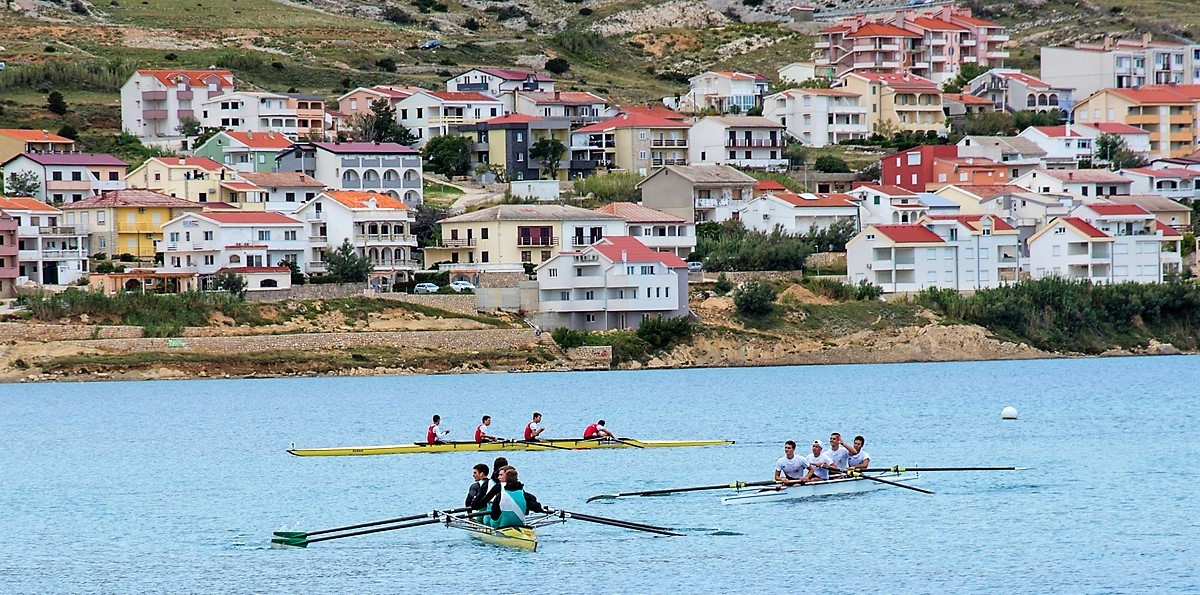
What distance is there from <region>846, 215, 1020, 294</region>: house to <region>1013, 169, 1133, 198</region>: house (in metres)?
13.6

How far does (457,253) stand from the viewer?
276 feet

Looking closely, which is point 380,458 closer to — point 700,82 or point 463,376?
point 463,376

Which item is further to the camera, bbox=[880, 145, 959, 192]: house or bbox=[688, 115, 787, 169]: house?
bbox=[688, 115, 787, 169]: house

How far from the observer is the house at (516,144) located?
10456 cm

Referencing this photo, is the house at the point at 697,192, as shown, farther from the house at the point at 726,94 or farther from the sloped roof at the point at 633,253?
the house at the point at 726,94

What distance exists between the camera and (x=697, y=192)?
93.6 meters

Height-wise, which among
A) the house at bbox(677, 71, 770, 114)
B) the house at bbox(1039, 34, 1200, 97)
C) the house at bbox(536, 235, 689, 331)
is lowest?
the house at bbox(536, 235, 689, 331)

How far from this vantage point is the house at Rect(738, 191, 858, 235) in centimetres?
8888

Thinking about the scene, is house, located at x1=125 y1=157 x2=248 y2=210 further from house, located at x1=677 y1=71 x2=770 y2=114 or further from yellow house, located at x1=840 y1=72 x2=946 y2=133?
yellow house, located at x1=840 y1=72 x2=946 y2=133

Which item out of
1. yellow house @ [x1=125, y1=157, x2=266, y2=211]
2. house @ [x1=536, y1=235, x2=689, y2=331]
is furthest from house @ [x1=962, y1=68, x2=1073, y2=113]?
house @ [x1=536, y1=235, x2=689, y2=331]

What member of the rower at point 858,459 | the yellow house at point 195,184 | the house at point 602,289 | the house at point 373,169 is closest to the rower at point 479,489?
the rower at point 858,459

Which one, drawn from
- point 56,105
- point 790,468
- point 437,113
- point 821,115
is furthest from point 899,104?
point 790,468

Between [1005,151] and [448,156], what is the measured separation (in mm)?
28384

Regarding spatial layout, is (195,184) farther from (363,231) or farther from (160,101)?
(160,101)
